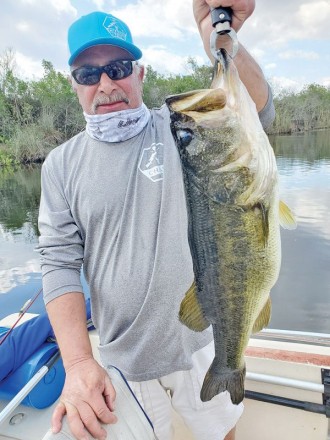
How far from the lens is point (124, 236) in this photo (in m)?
1.81

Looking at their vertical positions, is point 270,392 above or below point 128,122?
below

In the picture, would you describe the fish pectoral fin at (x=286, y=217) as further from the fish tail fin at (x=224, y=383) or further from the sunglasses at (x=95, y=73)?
the sunglasses at (x=95, y=73)

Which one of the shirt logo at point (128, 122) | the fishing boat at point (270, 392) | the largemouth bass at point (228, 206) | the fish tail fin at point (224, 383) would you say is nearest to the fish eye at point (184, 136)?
the largemouth bass at point (228, 206)

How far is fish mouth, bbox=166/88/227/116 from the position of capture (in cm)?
125

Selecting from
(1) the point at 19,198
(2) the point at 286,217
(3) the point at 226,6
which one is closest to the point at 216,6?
(3) the point at 226,6

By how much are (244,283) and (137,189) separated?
0.72m

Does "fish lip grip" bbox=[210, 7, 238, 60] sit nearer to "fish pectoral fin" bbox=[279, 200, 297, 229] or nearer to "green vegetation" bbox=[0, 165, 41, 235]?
"fish pectoral fin" bbox=[279, 200, 297, 229]

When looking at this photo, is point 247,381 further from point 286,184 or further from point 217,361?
point 286,184

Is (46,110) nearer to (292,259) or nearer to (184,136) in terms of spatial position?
(292,259)

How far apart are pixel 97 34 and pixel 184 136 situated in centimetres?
87

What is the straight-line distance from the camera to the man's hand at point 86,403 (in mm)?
1353

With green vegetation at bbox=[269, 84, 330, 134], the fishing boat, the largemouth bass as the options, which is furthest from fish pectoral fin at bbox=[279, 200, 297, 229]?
green vegetation at bbox=[269, 84, 330, 134]

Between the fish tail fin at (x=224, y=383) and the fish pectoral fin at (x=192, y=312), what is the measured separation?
0.21 m

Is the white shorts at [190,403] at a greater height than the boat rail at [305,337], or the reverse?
the white shorts at [190,403]
